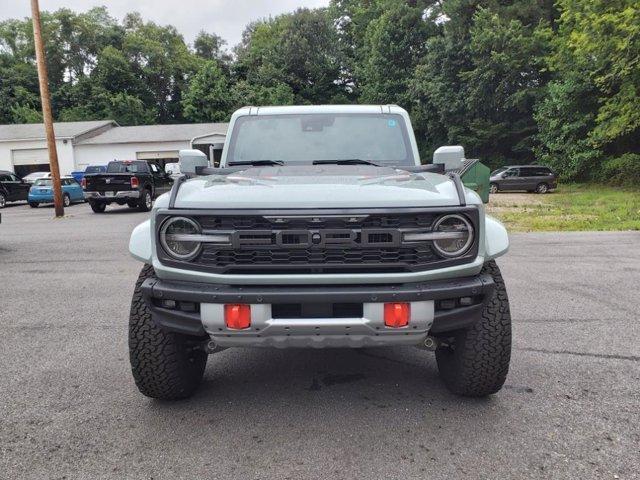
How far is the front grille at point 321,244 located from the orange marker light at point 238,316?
0.66ft

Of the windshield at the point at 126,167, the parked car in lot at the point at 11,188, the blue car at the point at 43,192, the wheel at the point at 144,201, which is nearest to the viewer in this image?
the wheel at the point at 144,201

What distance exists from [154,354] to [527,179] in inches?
1072

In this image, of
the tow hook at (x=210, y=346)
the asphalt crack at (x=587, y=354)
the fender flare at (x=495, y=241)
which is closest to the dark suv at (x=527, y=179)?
the asphalt crack at (x=587, y=354)

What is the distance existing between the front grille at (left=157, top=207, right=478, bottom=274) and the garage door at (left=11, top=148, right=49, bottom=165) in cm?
4058

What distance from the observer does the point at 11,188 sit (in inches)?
901

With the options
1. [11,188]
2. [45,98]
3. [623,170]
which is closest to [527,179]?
[623,170]

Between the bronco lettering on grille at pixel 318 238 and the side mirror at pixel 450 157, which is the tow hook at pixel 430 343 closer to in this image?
the bronco lettering on grille at pixel 318 238

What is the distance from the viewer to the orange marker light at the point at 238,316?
2717 millimetres

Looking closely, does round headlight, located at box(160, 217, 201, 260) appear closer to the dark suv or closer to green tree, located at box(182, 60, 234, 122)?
the dark suv

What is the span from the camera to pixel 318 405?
330cm

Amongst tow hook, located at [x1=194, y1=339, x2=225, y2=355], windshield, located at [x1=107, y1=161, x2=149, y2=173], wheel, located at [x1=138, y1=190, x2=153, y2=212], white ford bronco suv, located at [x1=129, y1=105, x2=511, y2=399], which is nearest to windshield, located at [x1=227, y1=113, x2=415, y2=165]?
white ford bronco suv, located at [x1=129, y1=105, x2=511, y2=399]

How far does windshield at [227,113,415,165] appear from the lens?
4355 millimetres

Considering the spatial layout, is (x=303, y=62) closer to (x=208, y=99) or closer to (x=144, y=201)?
(x=208, y=99)

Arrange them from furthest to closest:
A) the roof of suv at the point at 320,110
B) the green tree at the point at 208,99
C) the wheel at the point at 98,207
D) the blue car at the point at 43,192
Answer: the green tree at the point at 208,99 → the blue car at the point at 43,192 → the wheel at the point at 98,207 → the roof of suv at the point at 320,110
